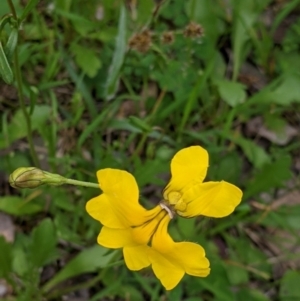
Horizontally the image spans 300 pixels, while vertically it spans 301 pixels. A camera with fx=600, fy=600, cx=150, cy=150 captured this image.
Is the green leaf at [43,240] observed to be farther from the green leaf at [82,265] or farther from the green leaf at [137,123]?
the green leaf at [137,123]

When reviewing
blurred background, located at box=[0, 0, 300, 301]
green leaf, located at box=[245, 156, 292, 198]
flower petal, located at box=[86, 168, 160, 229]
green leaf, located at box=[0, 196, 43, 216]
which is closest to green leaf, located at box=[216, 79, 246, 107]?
blurred background, located at box=[0, 0, 300, 301]

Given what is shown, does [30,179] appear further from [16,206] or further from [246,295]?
[246,295]

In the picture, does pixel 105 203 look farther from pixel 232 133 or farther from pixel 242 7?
pixel 242 7

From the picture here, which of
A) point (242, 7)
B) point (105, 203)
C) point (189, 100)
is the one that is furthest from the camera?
point (242, 7)

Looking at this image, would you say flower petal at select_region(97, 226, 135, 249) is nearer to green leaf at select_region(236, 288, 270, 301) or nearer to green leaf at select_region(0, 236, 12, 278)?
green leaf at select_region(0, 236, 12, 278)

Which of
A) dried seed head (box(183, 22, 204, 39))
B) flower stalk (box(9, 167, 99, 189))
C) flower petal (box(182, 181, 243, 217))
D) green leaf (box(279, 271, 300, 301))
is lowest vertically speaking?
green leaf (box(279, 271, 300, 301))

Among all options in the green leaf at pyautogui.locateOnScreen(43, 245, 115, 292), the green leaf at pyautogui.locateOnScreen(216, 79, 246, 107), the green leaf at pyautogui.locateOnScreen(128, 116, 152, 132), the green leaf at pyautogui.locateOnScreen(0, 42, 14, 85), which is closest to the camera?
the green leaf at pyautogui.locateOnScreen(0, 42, 14, 85)

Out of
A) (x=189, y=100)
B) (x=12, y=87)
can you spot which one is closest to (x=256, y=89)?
(x=189, y=100)
